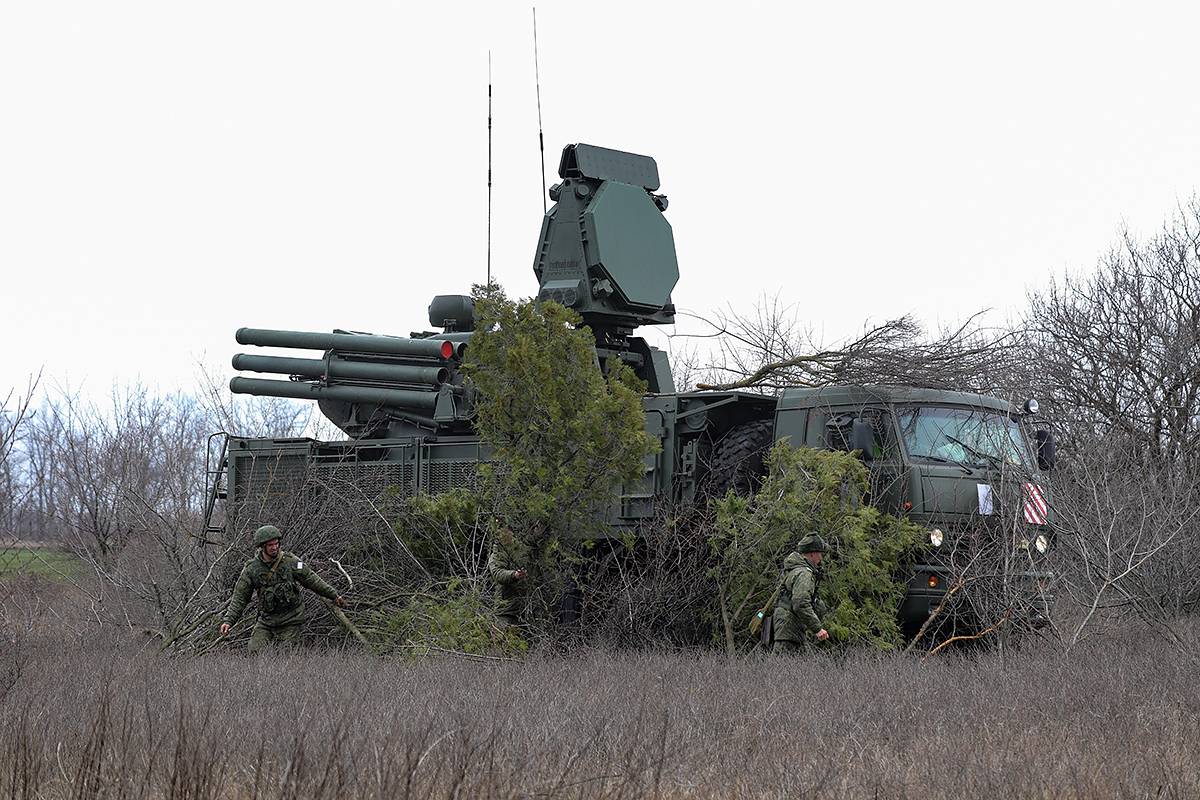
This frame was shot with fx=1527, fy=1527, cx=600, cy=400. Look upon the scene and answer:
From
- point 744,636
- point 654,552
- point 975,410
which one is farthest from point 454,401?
point 975,410

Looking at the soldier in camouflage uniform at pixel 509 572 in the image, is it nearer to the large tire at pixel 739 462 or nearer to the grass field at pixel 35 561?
the large tire at pixel 739 462

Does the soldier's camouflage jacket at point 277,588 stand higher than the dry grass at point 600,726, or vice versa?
the soldier's camouflage jacket at point 277,588

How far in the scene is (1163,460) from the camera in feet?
70.3

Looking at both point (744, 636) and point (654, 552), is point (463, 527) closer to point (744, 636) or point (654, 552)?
point (654, 552)

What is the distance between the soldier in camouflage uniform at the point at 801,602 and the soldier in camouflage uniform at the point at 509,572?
221cm

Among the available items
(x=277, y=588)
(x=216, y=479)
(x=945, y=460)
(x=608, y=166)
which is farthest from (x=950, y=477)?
(x=216, y=479)

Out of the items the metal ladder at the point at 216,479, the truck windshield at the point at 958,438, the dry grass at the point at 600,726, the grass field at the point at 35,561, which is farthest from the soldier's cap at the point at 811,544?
the metal ladder at the point at 216,479

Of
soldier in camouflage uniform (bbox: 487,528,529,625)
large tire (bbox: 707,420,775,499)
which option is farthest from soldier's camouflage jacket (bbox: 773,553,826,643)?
soldier in camouflage uniform (bbox: 487,528,529,625)

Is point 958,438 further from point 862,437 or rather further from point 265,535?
point 265,535

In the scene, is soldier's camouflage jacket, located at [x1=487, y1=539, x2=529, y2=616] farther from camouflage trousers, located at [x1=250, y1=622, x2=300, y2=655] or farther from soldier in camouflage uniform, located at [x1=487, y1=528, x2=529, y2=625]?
camouflage trousers, located at [x1=250, y1=622, x2=300, y2=655]

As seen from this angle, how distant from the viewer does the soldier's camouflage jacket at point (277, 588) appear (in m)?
12.9

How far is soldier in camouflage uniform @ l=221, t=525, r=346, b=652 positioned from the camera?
1291 cm

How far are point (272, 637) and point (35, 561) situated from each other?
6.18m

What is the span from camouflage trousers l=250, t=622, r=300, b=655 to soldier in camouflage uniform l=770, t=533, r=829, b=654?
13.5 ft
